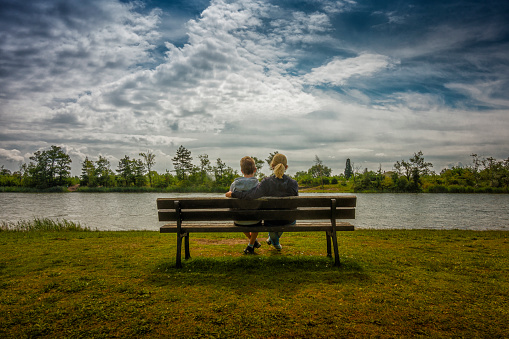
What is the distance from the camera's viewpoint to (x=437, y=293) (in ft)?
13.0

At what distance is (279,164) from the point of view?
18.3 feet

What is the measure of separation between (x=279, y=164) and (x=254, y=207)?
100 cm

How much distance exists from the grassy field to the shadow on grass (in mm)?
17

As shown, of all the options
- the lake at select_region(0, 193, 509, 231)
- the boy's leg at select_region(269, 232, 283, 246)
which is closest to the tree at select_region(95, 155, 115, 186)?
the lake at select_region(0, 193, 509, 231)

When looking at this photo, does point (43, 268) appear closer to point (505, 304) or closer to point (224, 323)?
point (224, 323)

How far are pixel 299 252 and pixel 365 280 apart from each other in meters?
2.02

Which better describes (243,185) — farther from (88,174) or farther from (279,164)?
(88,174)

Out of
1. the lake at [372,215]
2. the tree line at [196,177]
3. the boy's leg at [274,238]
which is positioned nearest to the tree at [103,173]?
the tree line at [196,177]

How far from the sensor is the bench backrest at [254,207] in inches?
201

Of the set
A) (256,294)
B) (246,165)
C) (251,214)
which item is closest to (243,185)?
(246,165)

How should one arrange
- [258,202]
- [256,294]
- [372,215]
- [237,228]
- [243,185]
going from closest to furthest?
[256,294], [258,202], [237,228], [243,185], [372,215]

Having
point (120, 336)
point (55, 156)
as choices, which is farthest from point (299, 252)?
point (55, 156)

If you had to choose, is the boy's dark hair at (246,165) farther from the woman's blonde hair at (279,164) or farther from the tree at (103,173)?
the tree at (103,173)

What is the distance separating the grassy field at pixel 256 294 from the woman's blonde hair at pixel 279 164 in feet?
5.42
